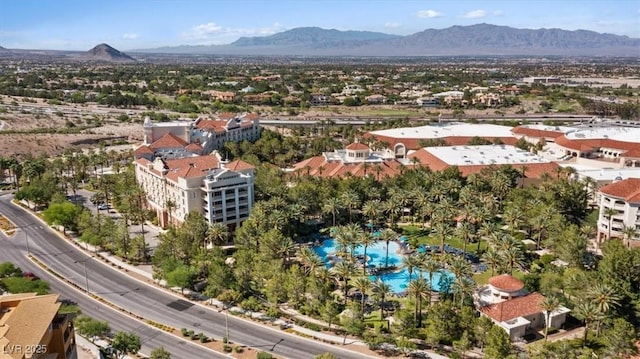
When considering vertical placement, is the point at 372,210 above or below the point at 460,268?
above

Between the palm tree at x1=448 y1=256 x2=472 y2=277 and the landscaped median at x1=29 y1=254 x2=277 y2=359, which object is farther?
the palm tree at x1=448 y1=256 x2=472 y2=277

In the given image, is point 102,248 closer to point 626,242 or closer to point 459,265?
point 459,265

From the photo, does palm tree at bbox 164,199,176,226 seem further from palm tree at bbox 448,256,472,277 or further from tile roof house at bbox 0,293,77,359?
palm tree at bbox 448,256,472,277

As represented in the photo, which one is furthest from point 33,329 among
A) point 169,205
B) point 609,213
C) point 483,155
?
point 483,155

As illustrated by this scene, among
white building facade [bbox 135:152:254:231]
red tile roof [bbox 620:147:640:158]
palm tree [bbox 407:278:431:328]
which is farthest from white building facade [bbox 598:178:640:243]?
white building facade [bbox 135:152:254:231]

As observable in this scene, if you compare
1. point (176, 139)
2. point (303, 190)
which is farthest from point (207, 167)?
point (176, 139)

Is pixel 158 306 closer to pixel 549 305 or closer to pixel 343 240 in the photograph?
pixel 343 240
